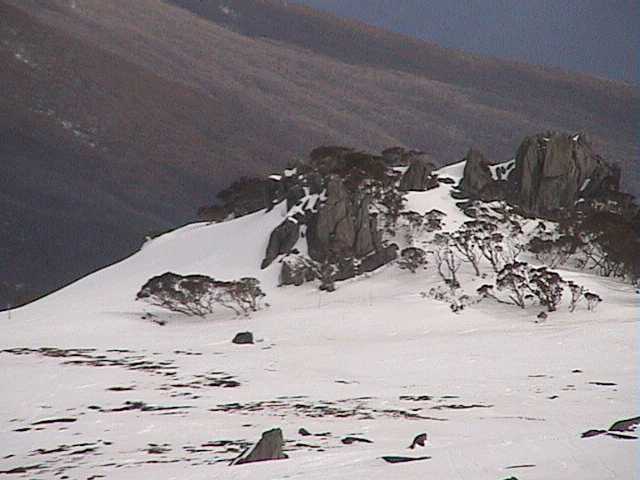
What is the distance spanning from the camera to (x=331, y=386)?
17.4 meters

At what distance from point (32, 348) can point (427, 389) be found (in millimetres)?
15103

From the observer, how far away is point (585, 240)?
126ft

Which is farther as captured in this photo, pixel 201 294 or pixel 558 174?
pixel 558 174

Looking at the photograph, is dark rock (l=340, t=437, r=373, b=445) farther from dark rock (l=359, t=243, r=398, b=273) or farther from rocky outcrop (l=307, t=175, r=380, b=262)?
rocky outcrop (l=307, t=175, r=380, b=262)

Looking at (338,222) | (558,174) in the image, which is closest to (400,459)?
(338,222)

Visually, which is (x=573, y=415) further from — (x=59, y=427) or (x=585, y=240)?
(x=585, y=240)

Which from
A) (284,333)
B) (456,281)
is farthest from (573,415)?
(456,281)

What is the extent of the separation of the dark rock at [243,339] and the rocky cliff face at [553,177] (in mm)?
23221

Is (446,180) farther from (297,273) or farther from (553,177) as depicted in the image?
(297,273)

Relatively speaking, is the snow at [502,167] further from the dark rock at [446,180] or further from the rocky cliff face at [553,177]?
the dark rock at [446,180]

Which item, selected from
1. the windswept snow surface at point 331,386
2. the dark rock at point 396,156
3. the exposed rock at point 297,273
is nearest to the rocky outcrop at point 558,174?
the dark rock at point 396,156

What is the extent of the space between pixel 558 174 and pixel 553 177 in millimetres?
352

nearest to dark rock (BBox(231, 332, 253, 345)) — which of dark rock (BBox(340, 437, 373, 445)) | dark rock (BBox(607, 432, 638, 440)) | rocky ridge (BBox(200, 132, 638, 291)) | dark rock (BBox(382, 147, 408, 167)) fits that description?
rocky ridge (BBox(200, 132, 638, 291))

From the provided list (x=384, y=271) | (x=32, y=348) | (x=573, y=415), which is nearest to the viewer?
(x=573, y=415)
